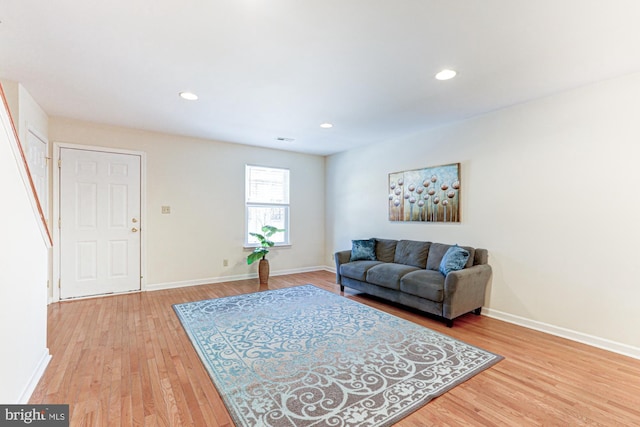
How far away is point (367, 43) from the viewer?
85.9 inches

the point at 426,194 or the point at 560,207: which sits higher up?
the point at 426,194

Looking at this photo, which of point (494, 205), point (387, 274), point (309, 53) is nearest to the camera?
point (309, 53)

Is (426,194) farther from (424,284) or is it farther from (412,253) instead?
(424,284)

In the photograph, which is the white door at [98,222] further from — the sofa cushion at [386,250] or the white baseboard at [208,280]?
the sofa cushion at [386,250]

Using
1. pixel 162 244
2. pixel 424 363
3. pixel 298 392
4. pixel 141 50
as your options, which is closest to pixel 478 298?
pixel 424 363

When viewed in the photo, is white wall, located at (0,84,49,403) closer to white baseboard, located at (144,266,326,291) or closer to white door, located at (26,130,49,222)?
white door, located at (26,130,49,222)

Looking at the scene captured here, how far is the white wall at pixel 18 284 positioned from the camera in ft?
5.30

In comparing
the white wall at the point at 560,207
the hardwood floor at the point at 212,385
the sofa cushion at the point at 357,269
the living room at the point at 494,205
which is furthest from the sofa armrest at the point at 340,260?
the hardwood floor at the point at 212,385

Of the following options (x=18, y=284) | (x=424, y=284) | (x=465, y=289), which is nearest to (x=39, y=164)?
(x=18, y=284)

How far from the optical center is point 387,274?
148 inches

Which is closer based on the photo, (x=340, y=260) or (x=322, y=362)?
(x=322, y=362)

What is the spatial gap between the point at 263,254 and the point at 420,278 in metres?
2.76

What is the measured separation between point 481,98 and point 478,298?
89.6 inches

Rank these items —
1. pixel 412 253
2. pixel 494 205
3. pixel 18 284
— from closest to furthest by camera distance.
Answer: pixel 18 284
pixel 494 205
pixel 412 253
